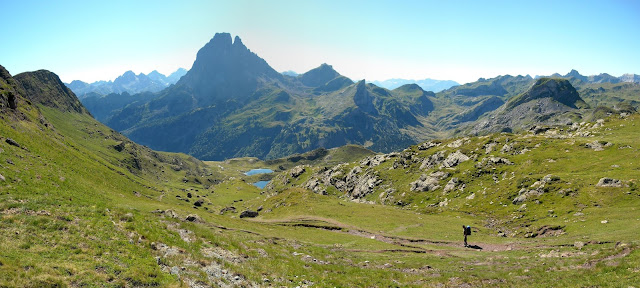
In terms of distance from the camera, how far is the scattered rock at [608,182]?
73.3 meters

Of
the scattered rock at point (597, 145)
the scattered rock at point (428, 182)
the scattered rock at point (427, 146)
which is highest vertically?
the scattered rock at point (597, 145)

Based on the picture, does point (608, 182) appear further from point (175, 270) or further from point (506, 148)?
point (175, 270)

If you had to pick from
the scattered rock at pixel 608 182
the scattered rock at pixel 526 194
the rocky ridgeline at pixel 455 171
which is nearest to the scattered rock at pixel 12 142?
the rocky ridgeline at pixel 455 171

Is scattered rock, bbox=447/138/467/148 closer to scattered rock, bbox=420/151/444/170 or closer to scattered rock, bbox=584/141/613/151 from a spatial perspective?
scattered rock, bbox=420/151/444/170

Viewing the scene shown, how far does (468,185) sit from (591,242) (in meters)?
75.7

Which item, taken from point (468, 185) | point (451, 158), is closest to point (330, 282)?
point (468, 185)

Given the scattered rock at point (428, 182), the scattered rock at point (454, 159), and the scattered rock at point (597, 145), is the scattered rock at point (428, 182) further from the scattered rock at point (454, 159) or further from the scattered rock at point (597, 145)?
the scattered rock at point (597, 145)

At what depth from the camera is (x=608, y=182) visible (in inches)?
2963

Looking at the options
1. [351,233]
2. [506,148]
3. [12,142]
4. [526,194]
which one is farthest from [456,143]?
[12,142]

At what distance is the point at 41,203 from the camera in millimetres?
32781

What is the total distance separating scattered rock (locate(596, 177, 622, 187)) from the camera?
73.3 m

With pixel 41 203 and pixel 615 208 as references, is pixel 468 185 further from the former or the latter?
pixel 41 203

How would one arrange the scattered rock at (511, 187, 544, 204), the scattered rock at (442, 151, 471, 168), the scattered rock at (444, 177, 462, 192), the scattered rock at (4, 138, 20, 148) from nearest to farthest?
the scattered rock at (4, 138, 20, 148), the scattered rock at (511, 187, 544, 204), the scattered rock at (444, 177, 462, 192), the scattered rock at (442, 151, 471, 168)

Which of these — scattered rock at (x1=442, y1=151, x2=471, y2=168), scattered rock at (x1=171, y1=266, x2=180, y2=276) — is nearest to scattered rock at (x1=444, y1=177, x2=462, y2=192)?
scattered rock at (x1=442, y1=151, x2=471, y2=168)
